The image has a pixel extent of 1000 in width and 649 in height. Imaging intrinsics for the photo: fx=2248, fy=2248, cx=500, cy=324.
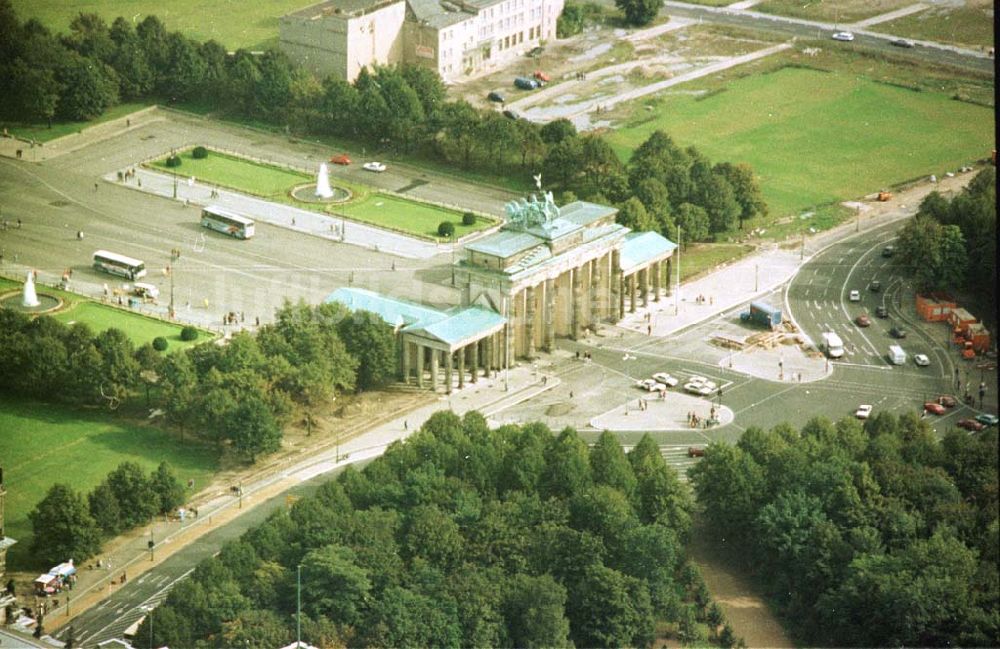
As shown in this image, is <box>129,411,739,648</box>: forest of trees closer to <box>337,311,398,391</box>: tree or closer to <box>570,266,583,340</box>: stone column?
<box>337,311,398,391</box>: tree

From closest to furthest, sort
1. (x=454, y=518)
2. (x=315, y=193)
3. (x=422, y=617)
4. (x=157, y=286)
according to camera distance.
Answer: (x=422, y=617) → (x=454, y=518) → (x=157, y=286) → (x=315, y=193)

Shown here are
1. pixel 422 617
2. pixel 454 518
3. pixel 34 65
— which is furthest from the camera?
pixel 34 65

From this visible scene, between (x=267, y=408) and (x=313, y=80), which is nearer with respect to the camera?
(x=267, y=408)

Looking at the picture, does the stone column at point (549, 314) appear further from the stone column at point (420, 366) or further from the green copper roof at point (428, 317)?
the stone column at point (420, 366)

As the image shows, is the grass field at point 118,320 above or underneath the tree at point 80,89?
underneath

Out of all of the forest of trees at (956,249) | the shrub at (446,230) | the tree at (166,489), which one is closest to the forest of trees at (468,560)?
the tree at (166,489)

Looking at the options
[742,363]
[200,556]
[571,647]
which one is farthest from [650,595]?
[742,363]

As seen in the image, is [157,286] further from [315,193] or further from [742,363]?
[742,363]
